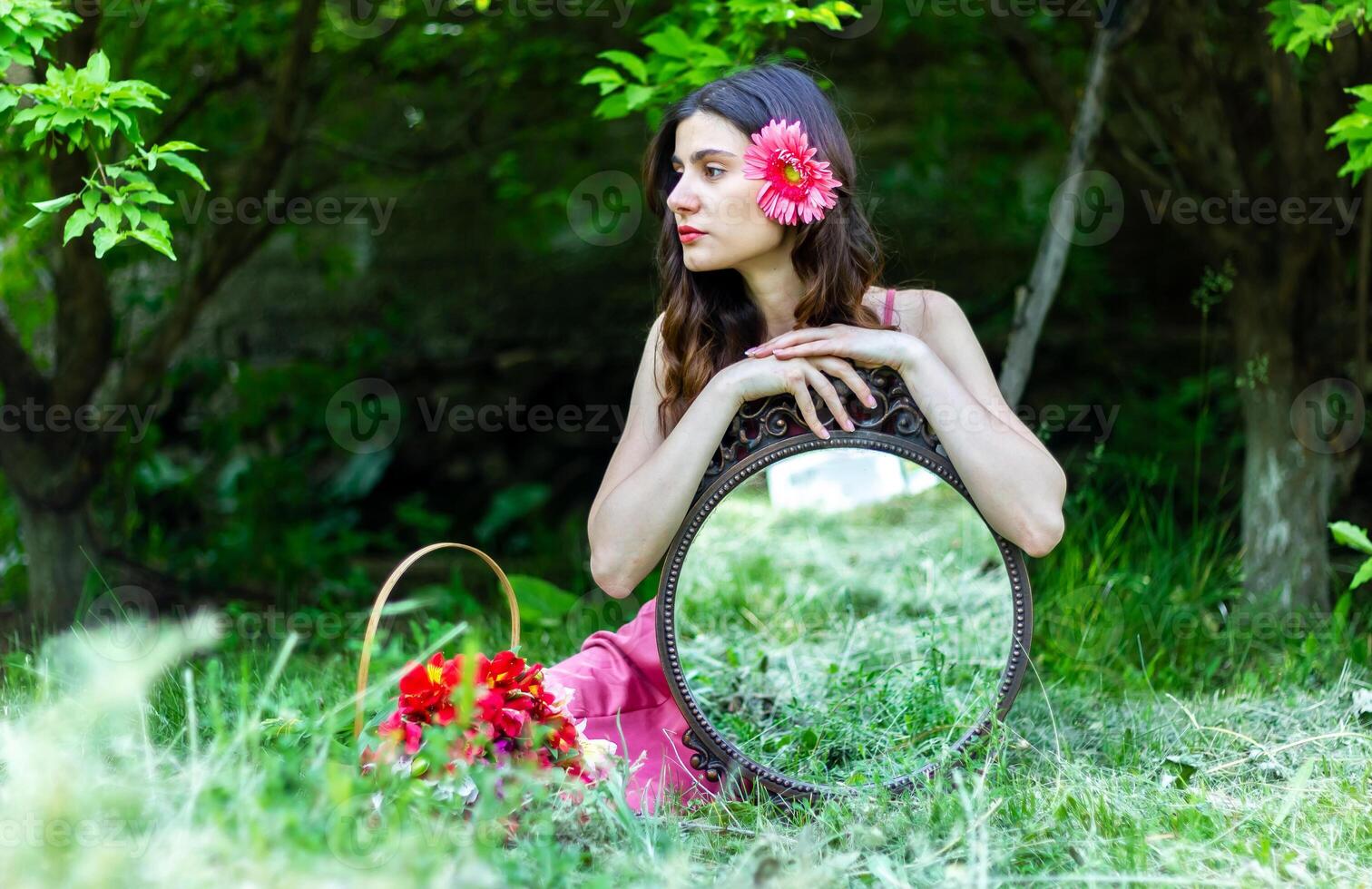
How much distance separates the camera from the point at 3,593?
168 inches

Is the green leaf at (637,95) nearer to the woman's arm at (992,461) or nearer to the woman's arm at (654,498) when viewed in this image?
the woman's arm at (654,498)

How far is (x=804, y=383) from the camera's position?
2229 millimetres

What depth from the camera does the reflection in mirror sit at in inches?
94.3

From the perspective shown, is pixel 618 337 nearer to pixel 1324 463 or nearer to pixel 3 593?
pixel 3 593

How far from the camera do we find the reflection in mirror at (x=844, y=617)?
2395mm

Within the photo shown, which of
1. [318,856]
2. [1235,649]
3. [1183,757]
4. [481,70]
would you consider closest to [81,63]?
[481,70]

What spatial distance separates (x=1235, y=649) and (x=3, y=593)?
3.97 m

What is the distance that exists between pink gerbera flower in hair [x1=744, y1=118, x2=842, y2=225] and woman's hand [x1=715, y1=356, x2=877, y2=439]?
0.27m

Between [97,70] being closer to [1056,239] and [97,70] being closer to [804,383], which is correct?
[804,383]
